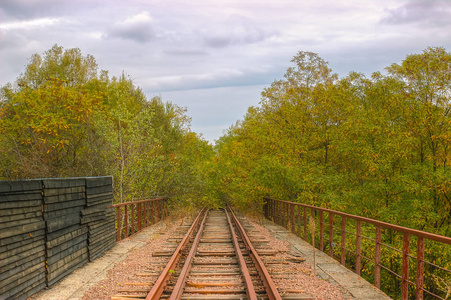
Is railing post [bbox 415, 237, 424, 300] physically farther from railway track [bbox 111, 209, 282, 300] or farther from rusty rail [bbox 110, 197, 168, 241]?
rusty rail [bbox 110, 197, 168, 241]

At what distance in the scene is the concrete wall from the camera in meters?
5.32

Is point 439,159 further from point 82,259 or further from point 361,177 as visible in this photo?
point 82,259

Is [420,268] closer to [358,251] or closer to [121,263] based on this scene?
[358,251]

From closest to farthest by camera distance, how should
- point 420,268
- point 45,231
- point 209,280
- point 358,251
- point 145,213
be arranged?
point 420,268 < point 45,231 < point 209,280 < point 358,251 < point 145,213

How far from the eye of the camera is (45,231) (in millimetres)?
6379

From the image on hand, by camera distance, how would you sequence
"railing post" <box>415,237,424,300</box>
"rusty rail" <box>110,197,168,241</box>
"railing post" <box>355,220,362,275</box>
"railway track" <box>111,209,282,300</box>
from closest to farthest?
"railing post" <box>415,237,424,300</box>
"railway track" <box>111,209,282,300</box>
"railing post" <box>355,220,362,275</box>
"rusty rail" <box>110,197,168,241</box>

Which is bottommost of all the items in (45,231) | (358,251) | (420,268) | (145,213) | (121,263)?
(145,213)

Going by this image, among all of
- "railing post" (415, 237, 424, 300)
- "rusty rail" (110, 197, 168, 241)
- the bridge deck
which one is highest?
"railing post" (415, 237, 424, 300)

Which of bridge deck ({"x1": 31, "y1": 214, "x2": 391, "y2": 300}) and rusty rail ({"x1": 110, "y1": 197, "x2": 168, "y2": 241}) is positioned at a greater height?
bridge deck ({"x1": 31, "y1": 214, "x2": 391, "y2": 300})

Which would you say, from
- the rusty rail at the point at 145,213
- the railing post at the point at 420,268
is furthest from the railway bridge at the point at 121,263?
the rusty rail at the point at 145,213

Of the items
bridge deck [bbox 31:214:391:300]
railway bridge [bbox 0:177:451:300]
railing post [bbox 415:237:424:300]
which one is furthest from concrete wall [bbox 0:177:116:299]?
railing post [bbox 415:237:424:300]

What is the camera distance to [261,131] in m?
22.0

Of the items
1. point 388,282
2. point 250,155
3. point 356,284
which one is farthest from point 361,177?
point 356,284

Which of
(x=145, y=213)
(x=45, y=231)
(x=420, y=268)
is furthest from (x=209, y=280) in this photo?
(x=145, y=213)
